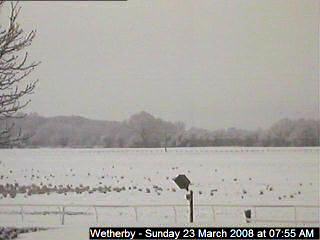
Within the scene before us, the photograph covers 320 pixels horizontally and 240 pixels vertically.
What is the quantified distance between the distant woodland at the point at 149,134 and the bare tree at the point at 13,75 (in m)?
0.06

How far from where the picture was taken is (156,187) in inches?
140

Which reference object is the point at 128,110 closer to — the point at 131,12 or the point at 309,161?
the point at 131,12

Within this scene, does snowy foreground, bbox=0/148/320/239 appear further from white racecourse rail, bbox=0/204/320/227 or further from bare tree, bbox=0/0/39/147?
bare tree, bbox=0/0/39/147

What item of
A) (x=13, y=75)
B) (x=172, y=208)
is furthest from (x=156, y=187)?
(x=13, y=75)

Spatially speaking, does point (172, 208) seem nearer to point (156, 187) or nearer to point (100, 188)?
point (156, 187)

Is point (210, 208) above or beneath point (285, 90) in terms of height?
beneath

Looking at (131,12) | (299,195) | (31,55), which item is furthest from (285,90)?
(31,55)

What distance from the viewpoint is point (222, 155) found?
140 inches

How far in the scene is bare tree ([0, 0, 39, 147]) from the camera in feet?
11.2

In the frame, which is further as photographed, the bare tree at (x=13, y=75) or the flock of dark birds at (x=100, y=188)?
the flock of dark birds at (x=100, y=188)

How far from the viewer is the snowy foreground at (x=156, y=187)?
3502 millimetres

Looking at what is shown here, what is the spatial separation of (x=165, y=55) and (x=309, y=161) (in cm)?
136

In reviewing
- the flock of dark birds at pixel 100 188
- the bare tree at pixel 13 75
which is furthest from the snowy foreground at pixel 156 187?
the bare tree at pixel 13 75

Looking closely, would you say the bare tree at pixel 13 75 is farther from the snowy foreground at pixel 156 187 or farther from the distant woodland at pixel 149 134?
the snowy foreground at pixel 156 187
